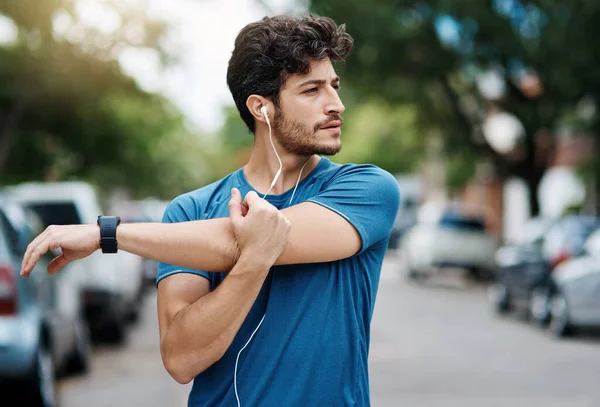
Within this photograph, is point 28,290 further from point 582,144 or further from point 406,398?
point 582,144

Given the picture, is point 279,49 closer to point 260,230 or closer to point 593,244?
point 260,230

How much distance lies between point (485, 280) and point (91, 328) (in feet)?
49.6

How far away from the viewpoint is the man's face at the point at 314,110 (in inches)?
92.8

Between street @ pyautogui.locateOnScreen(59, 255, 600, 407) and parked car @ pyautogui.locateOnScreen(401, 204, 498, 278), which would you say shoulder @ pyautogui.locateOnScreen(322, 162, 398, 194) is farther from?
parked car @ pyautogui.locateOnScreen(401, 204, 498, 278)

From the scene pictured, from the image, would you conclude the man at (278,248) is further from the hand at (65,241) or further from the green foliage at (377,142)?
the green foliage at (377,142)

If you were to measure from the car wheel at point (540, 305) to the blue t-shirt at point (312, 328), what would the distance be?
11914 mm

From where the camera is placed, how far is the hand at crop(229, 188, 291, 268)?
2092mm

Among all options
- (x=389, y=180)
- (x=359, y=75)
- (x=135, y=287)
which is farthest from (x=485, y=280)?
(x=389, y=180)

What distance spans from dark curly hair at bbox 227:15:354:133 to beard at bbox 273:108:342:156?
0.18 ft

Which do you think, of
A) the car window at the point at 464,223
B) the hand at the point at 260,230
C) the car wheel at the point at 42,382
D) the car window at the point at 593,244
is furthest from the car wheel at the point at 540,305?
the hand at the point at 260,230

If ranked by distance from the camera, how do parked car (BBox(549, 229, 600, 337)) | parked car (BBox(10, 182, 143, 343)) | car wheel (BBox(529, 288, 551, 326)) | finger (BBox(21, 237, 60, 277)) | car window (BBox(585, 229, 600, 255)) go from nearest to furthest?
finger (BBox(21, 237, 60, 277)) < parked car (BBox(10, 182, 143, 343)) < parked car (BBox(549, 229, 600, 337)) < car window (BBox(585, 229, 600, 255)) < car wheel (BBox(529, 288, 551, 326))

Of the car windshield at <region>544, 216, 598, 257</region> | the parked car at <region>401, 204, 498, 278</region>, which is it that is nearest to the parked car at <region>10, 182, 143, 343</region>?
the car windshield at <region>544, 216, 598, 257</region>

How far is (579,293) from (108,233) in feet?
36.8

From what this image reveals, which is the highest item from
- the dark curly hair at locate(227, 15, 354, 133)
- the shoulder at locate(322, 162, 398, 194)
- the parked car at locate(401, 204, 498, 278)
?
the parked car at locate(401, 204, 498, 278)
